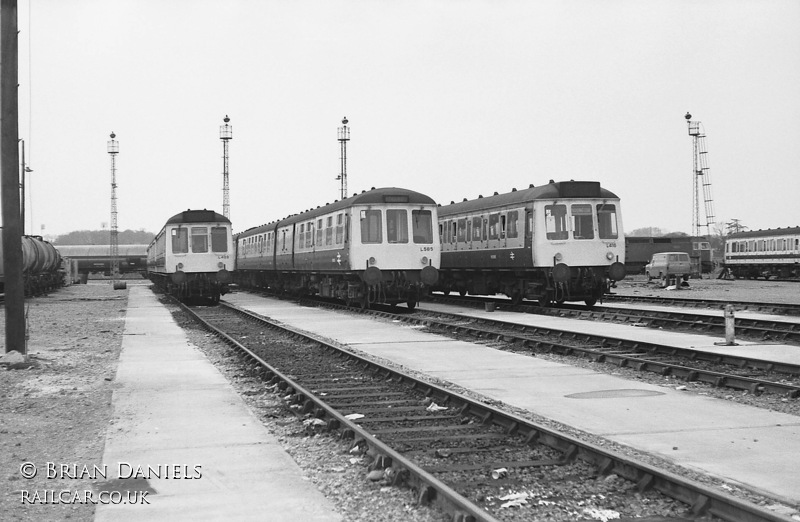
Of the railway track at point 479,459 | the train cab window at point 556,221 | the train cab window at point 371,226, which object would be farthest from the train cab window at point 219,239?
the railway track at point 479,459

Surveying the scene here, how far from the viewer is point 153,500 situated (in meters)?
5.71

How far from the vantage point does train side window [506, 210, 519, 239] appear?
981 inches

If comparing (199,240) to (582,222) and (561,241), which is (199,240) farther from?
(582,222)

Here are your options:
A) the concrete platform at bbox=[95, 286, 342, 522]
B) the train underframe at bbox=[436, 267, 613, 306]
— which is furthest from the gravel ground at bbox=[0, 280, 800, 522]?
the train underframe at bbox=[436, 267, 613, 306]

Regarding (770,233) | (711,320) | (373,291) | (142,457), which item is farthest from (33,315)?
(770,233)

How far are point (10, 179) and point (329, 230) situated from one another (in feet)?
44.3

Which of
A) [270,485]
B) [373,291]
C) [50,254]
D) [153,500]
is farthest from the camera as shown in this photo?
[50,254]

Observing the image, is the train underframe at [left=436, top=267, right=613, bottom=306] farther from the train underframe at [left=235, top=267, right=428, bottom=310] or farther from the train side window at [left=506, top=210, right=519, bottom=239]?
the train underframe at [left=235, top=267, right=428, bottom=310]

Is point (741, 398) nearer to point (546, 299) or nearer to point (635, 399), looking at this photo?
point (635, 399)

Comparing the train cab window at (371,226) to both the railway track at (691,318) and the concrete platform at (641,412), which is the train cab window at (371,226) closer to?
the railway track at (691,318)

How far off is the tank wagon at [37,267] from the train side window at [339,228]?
13207 millimetres

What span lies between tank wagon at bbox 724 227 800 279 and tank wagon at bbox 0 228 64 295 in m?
42.7

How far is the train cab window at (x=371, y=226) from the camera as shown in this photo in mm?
24203

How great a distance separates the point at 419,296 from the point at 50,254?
30567 mm
